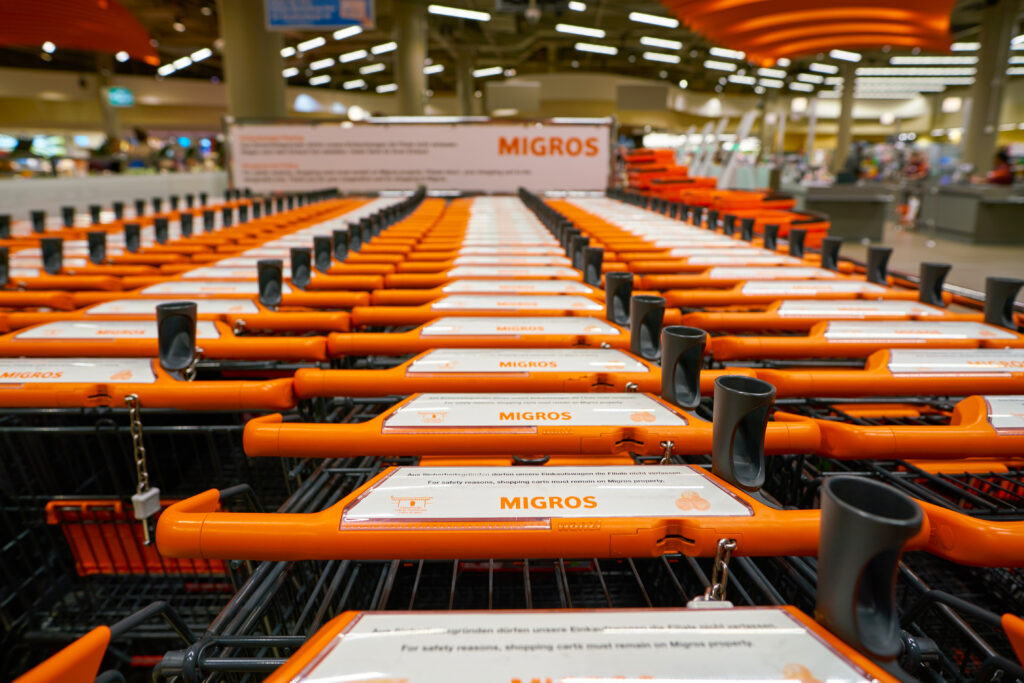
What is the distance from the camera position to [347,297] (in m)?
2.14

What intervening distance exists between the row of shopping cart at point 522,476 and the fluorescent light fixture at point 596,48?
22.2 m

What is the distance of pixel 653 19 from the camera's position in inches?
684

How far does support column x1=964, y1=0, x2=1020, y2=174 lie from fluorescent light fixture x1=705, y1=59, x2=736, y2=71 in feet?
35.4

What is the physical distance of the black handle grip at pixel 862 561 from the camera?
0.63 m

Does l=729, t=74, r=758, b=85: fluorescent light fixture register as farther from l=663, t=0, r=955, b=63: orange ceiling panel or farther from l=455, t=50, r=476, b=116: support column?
l=663, t=0, r=955, b=63: orange ceiling panel

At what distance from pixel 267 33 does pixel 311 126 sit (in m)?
2.61

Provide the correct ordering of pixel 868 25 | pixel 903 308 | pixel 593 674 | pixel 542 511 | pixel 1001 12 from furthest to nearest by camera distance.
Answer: pixel 1001 12, pixel 868 25, pixel 903 308, pixel 542 511, pixel 593 674

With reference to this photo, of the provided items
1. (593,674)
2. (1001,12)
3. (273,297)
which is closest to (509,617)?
(593,674)

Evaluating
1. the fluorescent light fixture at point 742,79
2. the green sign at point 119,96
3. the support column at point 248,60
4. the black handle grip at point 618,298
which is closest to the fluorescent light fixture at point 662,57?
the fluorescent light fixture at point 742,79

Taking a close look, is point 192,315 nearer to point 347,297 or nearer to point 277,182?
point 347,297

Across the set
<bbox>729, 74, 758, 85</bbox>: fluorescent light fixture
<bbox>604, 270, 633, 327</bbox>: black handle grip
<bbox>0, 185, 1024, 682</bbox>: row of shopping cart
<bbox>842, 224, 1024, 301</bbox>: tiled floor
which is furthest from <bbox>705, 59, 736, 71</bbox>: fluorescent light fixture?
<bbox>604, 270, 633, 327</bbox>: black handle grip

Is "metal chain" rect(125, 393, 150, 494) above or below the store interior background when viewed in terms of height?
below

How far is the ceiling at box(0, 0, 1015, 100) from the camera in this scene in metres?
16.8

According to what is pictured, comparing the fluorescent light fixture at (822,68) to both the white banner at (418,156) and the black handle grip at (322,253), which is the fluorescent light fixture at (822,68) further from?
the black handle grip at (322,253)
